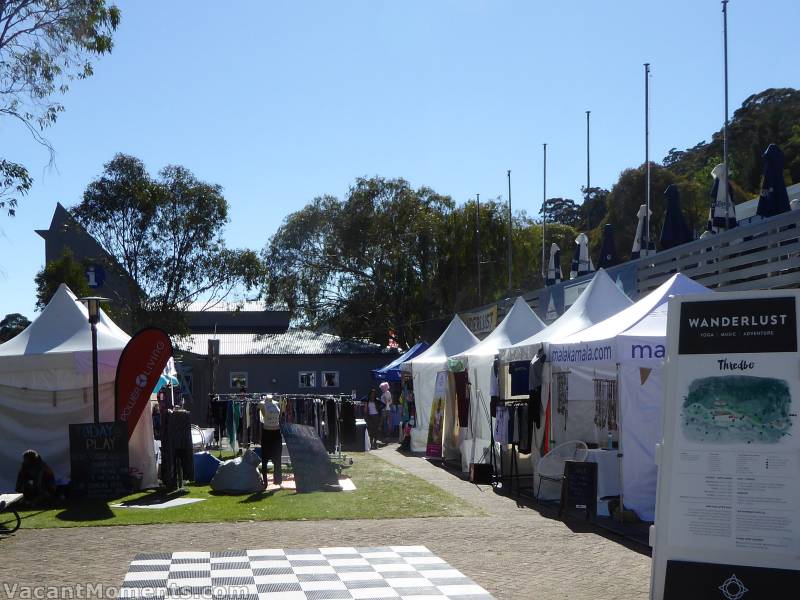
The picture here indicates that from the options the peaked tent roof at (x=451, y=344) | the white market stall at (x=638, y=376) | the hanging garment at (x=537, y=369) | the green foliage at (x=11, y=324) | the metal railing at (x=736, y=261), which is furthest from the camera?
the green foliage at (x=11, y=324)

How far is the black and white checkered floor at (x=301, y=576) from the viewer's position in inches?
299

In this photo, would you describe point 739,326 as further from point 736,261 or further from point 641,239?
point 641,239

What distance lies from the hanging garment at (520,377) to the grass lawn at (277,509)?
196cm

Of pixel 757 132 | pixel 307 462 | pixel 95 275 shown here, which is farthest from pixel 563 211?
Result: pixel 307 462

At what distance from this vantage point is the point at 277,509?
504 inches

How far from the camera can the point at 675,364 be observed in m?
6.76

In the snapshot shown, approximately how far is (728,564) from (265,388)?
4317 cm

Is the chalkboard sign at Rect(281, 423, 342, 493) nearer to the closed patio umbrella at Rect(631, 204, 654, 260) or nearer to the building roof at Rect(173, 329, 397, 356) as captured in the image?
the closed patio umbrella at Rect(631, 204, 654, 260)

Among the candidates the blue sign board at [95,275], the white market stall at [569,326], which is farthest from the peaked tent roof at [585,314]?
the blue sign board at [95,275]

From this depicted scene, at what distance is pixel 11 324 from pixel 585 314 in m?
47.1

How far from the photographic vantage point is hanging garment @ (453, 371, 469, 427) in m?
19.0

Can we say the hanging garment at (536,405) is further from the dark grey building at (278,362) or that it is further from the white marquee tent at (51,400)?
the dark grey building at (278,362)

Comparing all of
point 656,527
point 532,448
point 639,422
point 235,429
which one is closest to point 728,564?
point 656,527

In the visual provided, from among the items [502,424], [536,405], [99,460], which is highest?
[536,405]
